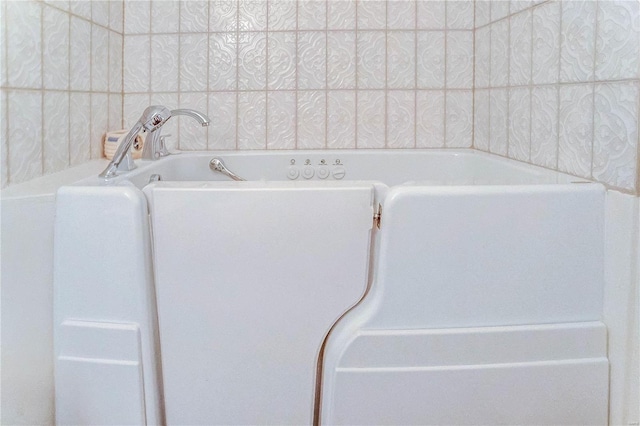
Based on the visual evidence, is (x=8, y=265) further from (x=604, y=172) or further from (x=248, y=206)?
(x=604, y=172)

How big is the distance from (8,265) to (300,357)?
49cm

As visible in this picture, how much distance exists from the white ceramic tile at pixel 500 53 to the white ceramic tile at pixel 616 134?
49 cm

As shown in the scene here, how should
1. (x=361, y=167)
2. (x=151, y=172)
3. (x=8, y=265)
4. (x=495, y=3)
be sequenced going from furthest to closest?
(x=361, y=167), (x=495, y=3), (x=151, y=172), (x=8, y=265)

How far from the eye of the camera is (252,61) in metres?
1.70

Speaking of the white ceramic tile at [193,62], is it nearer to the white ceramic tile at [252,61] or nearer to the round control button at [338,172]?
the white ceramic tile at [252,61]

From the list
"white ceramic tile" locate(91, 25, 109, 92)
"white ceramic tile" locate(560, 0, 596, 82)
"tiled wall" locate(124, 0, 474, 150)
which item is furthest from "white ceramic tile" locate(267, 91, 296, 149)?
"white ceramic tile" locate(560, 0, 596, 82)

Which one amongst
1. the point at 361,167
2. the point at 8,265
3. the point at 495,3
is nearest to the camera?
the point at 8,265

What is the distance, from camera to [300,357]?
0.95 meters

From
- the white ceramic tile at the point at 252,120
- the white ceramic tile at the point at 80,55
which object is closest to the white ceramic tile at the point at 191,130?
the white ceramic tile at the point at 252,120

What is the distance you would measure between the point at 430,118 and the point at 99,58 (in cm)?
98

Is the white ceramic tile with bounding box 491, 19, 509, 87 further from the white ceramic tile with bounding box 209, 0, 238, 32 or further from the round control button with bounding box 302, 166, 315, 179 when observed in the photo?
the white ceramic tile with bounding box 209, 0, 238, 32

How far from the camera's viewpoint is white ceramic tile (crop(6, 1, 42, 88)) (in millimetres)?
1047

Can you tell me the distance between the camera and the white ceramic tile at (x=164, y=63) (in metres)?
1.71

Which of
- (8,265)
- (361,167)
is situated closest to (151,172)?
(8,265)
